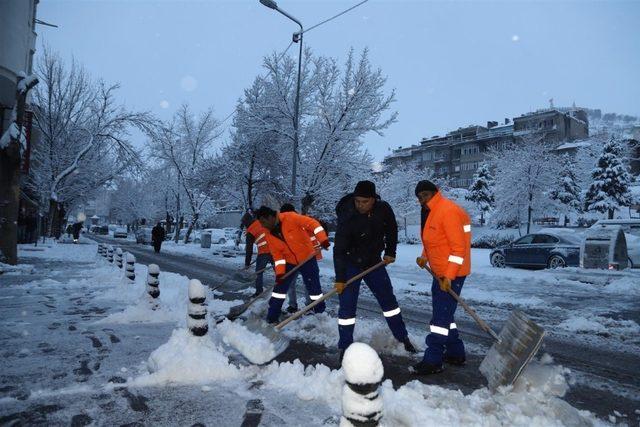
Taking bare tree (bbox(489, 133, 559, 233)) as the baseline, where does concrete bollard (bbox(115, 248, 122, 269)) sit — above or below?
below

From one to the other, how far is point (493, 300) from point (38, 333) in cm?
784

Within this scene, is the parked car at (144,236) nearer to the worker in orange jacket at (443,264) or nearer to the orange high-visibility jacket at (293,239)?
the orange high-visibility jacket at (293,239)

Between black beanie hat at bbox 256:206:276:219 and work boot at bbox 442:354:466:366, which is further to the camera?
black beanie hat at bbox 256:206:276:219

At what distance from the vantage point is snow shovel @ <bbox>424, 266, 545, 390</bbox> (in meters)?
3.50

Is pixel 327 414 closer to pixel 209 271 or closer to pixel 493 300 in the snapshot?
pixel 493 300

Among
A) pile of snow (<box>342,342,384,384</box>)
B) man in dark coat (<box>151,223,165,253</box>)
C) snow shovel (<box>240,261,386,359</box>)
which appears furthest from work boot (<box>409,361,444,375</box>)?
man in dark coat (<box>151,223,165,253</box>)

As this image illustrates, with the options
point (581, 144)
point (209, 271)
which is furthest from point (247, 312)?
point (581, 144)

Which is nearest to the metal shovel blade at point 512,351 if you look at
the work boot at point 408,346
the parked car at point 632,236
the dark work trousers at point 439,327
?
the dark work trousers at point 439,327

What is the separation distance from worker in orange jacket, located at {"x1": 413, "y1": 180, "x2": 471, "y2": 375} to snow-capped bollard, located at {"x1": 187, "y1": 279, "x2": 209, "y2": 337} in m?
2.13

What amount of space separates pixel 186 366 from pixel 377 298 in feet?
6.82

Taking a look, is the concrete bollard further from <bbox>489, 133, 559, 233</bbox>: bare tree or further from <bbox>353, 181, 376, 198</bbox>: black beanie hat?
<bbox>489, 133, 559, 233</bbox>: bare tree

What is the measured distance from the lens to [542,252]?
1522cm

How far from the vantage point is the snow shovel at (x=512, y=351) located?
350 cm

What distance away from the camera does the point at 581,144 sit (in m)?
54.3
